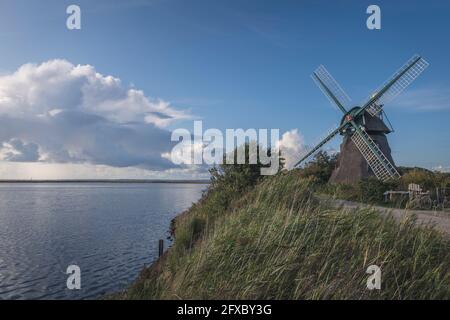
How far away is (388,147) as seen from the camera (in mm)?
34562

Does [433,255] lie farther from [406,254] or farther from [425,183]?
[425,183]

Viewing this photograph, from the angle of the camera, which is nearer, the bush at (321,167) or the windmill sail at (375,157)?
the windmill sail at (375,157)

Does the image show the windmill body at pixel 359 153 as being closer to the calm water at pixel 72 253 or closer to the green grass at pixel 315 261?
the calm water at pixel 72 253

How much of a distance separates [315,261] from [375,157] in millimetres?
28091

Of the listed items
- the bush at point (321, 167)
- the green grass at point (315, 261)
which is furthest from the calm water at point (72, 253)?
the bush at point (321, 167)

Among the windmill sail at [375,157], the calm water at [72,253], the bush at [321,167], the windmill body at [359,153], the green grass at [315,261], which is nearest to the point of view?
the green grass at [315,261]

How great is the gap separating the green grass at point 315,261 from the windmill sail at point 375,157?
24517 mm

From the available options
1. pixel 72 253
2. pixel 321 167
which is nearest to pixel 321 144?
pixel 321 167

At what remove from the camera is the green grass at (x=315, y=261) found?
6.39 m

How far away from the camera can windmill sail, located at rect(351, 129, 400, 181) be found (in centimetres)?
3197

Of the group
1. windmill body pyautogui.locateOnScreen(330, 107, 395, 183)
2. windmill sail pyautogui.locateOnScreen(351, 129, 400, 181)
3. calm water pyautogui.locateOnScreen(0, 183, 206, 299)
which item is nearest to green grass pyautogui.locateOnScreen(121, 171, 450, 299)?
calm water pyautogui.locateOnScreen(0, 183, 206, 299)

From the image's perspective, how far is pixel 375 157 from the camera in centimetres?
3259

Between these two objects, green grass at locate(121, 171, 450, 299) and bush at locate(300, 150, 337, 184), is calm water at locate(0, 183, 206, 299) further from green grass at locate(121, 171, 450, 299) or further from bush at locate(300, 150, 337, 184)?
bush at locate(300, 150, 337, 184)
